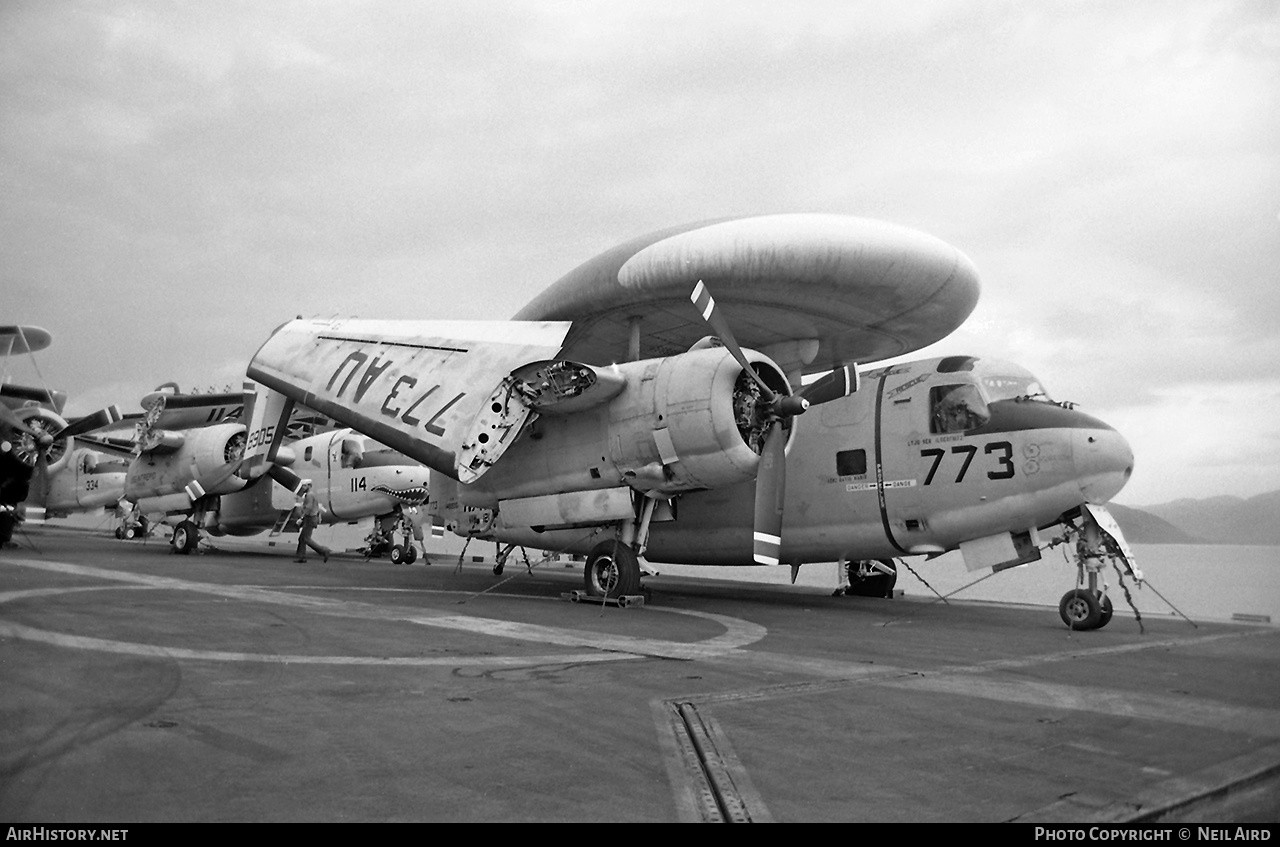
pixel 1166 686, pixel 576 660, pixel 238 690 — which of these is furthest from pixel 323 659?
pixel 1166 686

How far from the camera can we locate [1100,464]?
12664 mm

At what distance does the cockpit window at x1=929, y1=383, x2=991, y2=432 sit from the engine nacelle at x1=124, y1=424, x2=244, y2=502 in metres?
20.5

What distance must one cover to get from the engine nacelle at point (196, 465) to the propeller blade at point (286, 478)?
1156mm

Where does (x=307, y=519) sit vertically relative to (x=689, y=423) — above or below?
below

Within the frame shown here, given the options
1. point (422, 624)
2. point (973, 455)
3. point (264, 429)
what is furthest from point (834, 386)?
point (264, 429)

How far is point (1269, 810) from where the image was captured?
4.24 meters

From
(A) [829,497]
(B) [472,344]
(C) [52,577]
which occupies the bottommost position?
(C) [52,577]

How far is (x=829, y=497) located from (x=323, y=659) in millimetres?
9842

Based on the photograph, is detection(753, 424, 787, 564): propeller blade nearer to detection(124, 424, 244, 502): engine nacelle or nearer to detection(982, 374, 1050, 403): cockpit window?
detection(982, 374, 1050, 403): cockpit window

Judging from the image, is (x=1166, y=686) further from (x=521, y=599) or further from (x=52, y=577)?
(x=52, y=577)

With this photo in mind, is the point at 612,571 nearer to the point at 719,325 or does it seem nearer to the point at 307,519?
the point at 719,325

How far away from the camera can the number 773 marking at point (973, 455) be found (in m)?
13.4

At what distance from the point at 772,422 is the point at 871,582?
606cm

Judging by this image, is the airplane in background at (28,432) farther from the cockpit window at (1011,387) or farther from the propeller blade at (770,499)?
the cockpit window at (1011,387)
